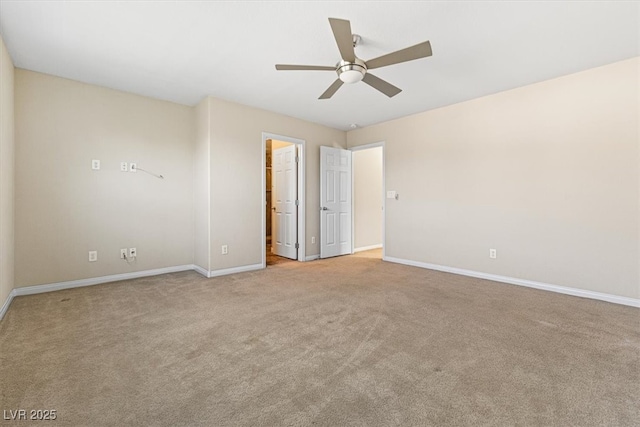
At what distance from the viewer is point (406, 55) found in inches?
89.5

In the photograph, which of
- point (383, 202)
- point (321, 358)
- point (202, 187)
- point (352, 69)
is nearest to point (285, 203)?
point (202, 187)

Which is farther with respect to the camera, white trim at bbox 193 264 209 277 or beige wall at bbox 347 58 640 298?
white trim at bbox 193 264 209 277

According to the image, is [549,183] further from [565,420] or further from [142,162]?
[142,162]

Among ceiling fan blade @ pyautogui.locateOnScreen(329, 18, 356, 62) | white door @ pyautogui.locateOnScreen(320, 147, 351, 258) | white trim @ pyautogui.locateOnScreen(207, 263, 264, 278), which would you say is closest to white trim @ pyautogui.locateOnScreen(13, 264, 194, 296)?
white trim @ pyautogui.locateOnScreen(207, 263, 264, 278)

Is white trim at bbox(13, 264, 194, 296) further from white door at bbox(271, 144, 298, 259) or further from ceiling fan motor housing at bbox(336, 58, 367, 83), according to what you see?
ceiling fan motor housing at bbox(336, 58, 367, 83)

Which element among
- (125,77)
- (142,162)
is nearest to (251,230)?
(142,162)

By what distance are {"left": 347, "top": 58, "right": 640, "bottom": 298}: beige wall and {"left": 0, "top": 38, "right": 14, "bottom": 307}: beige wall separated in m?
4.91

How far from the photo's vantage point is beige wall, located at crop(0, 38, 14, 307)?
269 cm

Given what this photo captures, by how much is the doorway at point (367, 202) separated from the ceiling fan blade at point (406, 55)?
11.5ft

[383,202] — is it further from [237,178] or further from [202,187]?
[202,187]

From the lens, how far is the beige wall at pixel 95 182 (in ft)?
10.9

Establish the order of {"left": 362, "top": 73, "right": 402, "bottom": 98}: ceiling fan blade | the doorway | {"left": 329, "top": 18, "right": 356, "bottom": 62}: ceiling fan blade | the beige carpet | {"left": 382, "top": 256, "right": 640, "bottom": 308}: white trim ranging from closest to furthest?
1. the beige carpet
2. {"left": 329, "top": 18, "right": 356, "bottom": 62}: ceiling fan blade
3. {"left": 362, "top": 73, "right": 402, "bottom": 98}: ceiling fan blade
4. {"left": 382, "top": 256, "right": 640, "bottom": 308}: white trim
5. the doorway

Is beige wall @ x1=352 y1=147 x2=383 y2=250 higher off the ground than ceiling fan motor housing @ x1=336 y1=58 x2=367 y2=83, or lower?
lower

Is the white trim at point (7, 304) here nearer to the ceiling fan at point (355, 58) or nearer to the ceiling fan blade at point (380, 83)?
the ceiling fan at point (355, 58)
